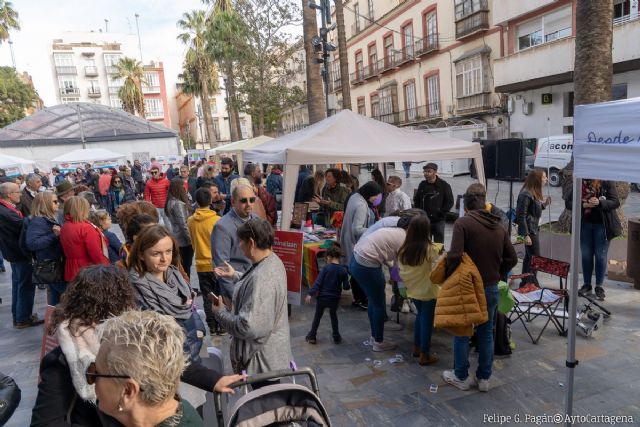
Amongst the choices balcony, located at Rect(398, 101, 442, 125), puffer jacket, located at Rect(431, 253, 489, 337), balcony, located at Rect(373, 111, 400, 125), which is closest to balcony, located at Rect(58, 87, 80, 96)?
balcony, located at Rect(373, 111, 400, 125)

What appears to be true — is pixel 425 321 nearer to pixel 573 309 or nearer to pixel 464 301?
pixel 464 301

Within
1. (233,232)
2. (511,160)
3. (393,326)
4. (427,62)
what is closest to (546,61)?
(427,62)

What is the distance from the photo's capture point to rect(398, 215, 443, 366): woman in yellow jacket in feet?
12.1

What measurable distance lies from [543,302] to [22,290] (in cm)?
621

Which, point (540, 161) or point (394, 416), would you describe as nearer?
point (394, 416)

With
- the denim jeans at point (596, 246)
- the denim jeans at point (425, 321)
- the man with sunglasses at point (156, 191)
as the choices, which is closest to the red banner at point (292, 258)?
the denim jeans at point (425, 321)

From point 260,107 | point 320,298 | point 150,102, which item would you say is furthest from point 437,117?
point 150,102

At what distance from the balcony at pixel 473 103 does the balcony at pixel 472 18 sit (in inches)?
127

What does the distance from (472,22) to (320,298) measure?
72.2 ft

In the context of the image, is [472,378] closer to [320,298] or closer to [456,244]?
[456,244]

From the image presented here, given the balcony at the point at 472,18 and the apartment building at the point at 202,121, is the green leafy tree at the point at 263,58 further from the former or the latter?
the apartment building at the point at 202,121

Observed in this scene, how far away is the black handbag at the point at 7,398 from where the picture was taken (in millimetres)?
2309

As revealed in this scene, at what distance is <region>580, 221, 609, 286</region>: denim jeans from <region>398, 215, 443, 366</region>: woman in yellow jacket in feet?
8.39

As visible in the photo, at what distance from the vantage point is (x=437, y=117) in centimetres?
2600
